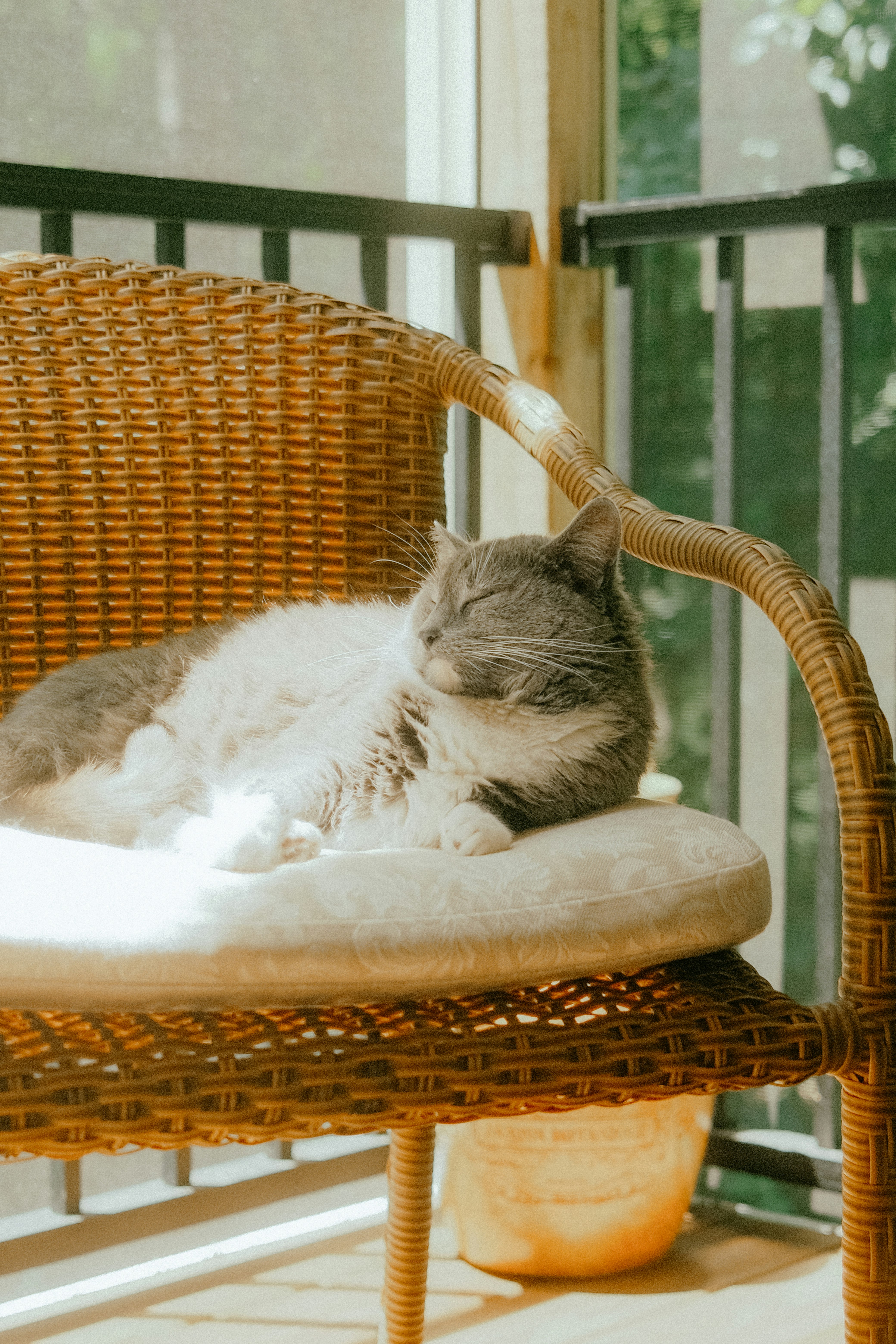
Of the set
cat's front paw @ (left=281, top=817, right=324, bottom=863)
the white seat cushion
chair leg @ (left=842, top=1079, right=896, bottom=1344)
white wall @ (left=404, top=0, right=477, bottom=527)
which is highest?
white wall @ (left=404, top=0, right=477, bottom=527)

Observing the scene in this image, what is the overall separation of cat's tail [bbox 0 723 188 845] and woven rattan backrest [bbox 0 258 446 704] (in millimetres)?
201

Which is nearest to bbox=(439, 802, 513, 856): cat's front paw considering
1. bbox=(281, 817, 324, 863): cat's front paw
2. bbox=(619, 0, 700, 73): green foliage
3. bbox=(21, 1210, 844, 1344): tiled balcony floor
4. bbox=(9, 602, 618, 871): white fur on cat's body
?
bbox=(9, 602, 618, 871): white fur on cat's body

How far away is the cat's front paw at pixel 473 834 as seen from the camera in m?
0.93

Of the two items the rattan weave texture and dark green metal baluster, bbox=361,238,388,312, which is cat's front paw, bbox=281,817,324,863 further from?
dark green metal baluster, bbox=361,238,388,312

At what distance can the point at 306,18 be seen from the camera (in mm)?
1883

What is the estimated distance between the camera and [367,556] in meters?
1.47

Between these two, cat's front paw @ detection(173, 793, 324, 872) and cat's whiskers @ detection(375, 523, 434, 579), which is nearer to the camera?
cat's front paw @ detection(173, 793, 324, 872)

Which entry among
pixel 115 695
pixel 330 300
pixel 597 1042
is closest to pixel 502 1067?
pixel 597 1042

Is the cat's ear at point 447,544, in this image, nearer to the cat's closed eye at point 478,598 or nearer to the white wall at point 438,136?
the cat's closed eye at point 478,598

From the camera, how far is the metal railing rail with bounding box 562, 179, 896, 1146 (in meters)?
1.70

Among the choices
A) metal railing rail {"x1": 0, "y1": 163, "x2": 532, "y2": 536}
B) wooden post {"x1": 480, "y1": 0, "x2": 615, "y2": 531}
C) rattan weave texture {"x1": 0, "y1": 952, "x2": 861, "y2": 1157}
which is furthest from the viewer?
wooden post {"x1": 480, "y1": 0, "x2": 615, "y2": 531}

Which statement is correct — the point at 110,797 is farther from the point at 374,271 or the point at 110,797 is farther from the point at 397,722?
the point at 374,271

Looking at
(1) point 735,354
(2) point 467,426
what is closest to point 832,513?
(1) point 735,354

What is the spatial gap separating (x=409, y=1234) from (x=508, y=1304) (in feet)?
1.18
